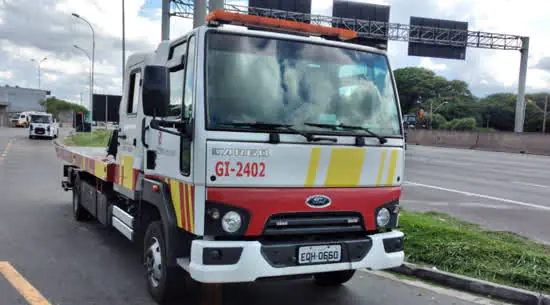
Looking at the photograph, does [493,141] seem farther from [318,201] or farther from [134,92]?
[318,201]

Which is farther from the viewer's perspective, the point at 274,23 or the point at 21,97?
the point at 21,97

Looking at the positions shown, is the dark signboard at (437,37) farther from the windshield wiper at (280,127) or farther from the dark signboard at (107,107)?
the windshield wiper at (280,127)

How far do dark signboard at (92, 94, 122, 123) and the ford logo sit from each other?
3.29m

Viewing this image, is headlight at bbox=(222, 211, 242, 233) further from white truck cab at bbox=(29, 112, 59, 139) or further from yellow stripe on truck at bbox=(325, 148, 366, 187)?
white truck cab at bbox=(29, 112, 59, 139)

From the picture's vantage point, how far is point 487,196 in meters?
12.6

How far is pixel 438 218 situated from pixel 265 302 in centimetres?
495

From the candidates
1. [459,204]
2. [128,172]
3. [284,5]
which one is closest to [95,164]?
[128,172]

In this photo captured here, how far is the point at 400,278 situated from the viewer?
6000mm

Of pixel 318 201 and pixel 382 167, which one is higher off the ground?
pixel 382 167

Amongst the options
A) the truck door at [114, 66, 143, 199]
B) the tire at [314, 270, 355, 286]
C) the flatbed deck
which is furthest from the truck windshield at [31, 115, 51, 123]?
the tire at [314, 270, 355, 286]

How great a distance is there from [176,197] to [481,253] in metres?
4.01

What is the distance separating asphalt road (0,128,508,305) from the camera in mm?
4996

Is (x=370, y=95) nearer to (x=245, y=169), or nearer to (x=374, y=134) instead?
(x=374, y=134)

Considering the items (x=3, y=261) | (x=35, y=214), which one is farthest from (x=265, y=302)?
(x=35, y=214)
